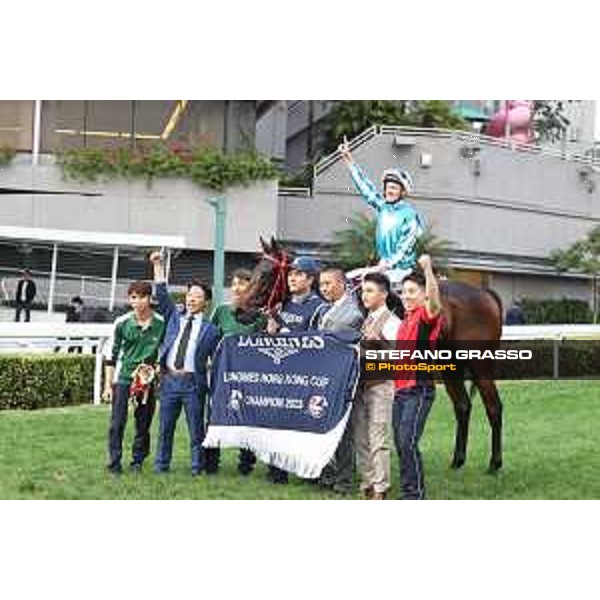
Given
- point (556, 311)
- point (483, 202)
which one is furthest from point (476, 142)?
point (556, 311)

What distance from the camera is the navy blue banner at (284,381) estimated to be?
6.91 metres

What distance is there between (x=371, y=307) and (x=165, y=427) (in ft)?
4.21

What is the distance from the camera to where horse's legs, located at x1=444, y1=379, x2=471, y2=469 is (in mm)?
6875

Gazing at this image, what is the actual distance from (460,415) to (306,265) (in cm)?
113

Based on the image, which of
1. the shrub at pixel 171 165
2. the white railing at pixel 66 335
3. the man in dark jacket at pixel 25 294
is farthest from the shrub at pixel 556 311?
the man in dark jacket at pixel 25 294

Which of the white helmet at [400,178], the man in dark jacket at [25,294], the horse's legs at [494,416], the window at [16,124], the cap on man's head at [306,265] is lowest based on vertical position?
the horse's legs at [494,416]

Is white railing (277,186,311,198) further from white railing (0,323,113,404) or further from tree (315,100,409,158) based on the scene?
white railing (0,323,113,404)

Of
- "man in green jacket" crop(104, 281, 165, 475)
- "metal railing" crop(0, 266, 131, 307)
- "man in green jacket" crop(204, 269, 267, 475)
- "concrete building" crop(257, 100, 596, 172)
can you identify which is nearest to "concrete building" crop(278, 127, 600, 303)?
"concrete building" crop(257, 100, 596, 172)

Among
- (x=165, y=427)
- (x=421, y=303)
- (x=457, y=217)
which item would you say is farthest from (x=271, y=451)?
(x=457, y=217)

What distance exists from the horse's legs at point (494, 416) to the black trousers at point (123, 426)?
5.82 feet

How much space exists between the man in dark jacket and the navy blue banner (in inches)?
40.9

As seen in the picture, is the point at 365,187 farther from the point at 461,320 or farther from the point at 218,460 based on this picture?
the point at 218,460

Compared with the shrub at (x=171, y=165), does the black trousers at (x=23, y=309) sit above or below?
below

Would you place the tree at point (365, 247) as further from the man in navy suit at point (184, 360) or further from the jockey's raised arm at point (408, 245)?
the man in navy suit at point (184, 360)
